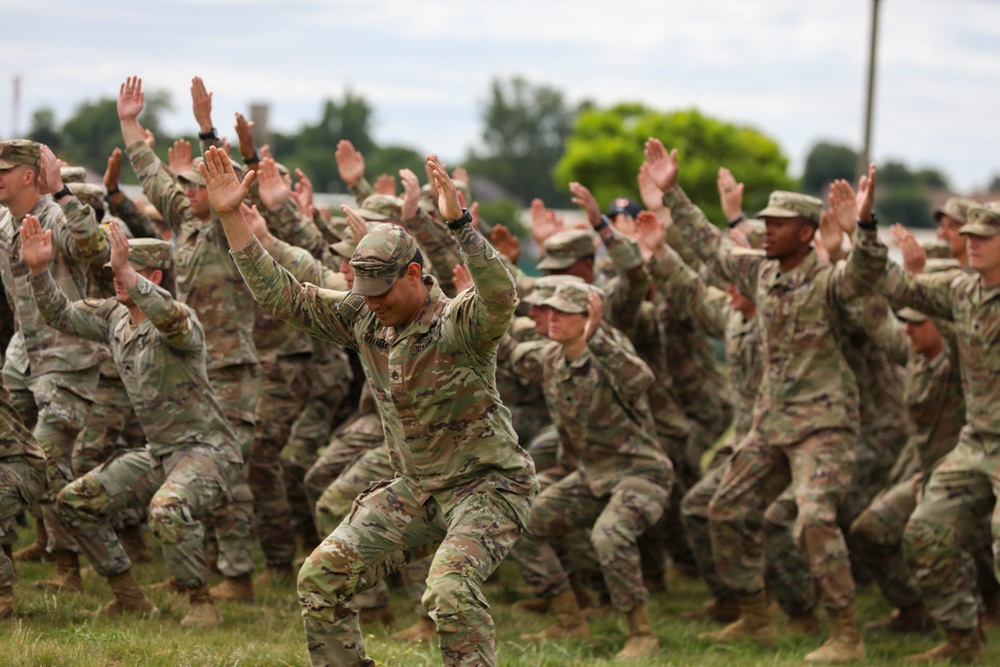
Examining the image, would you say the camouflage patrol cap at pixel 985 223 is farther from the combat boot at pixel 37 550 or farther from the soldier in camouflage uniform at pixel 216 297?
the combat boot at pixel 37 550

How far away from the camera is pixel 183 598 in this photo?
371 inches

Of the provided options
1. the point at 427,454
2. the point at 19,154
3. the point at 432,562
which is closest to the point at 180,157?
the point at 19,154

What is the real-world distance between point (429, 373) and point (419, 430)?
0.31 meters

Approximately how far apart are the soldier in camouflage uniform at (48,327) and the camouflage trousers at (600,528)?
10.2ft

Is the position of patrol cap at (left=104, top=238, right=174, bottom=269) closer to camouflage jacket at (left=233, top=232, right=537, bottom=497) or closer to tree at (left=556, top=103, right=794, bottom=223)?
camouflage jacket at (left=233, top=232, right=537, bottom=497)

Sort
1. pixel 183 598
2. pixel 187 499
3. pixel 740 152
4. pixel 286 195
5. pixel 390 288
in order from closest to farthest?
1. pixel 390 288
2. pixel 187 499
3. pixel 183 598
4. pixel 286 195
5. pixel 740 152

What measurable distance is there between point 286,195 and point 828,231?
3889 mm

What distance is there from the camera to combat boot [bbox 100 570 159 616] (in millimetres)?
9055

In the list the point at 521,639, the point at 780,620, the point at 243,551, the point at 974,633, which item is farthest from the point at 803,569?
the point at 243,551

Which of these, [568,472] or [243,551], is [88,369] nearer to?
[243,551]

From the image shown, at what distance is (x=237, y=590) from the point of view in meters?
10.0

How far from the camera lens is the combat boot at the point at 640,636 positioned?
31.7ft

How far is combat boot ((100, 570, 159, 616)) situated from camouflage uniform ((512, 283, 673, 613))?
8.67 feet

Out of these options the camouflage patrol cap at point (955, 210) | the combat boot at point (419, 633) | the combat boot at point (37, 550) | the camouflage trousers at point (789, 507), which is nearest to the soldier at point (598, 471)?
the camouflage trousers at point (789, 507)
